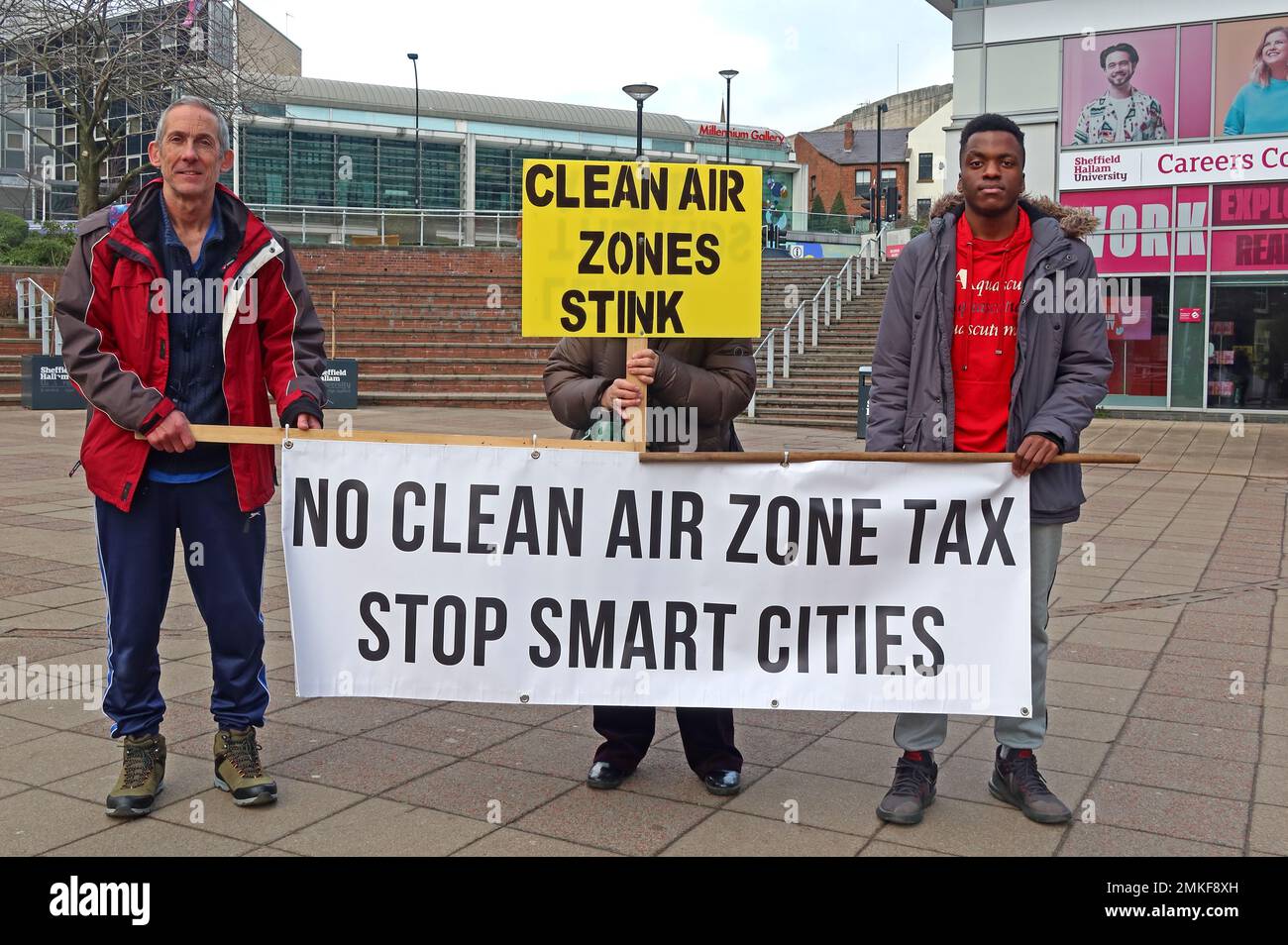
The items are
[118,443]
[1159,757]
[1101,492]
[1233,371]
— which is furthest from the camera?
[1233,371]

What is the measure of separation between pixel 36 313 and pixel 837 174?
65.9 m

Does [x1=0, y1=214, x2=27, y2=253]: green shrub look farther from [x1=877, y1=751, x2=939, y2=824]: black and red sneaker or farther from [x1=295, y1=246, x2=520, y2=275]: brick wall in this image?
[x1=877, y1=751, x2=939, y2=824]: black and red sneaker

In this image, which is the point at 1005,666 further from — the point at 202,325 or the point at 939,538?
the point at 202,325

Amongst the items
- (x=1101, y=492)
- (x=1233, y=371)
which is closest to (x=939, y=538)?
(x=1101, y=492)

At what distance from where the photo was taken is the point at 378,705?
517 centimetres

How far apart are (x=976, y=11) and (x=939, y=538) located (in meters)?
24.5

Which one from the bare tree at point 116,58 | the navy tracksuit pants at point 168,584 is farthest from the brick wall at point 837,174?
the navy tracksuit pants at point 168,584

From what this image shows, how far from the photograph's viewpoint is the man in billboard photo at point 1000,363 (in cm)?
390

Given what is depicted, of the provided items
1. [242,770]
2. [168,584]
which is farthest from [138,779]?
[168,584]

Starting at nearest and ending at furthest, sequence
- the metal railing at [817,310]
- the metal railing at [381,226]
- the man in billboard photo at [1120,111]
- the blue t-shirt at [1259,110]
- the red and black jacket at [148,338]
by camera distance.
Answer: the red and black jacket at [148,338]
the blue t-shirt at [1259,110]
the metal railing at [817,310]
the man in billboard photo at [1120,111]
the metal railing at [381,226]

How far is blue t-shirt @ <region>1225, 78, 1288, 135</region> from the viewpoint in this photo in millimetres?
23375

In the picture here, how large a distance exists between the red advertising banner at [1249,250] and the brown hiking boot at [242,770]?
23.3 meters

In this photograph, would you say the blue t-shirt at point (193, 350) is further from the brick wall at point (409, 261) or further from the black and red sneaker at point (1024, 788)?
the brick wall at point (409, 261)

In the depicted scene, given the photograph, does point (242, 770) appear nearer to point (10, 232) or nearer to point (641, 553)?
point (641, 553)
